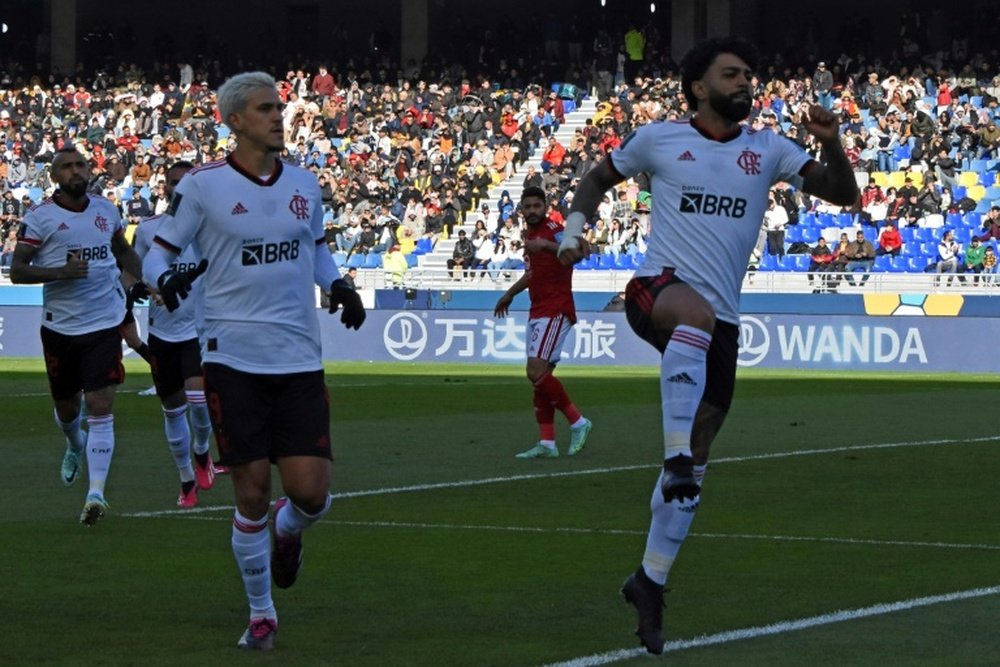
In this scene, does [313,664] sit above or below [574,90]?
below

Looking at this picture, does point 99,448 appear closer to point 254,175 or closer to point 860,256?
point 254,175

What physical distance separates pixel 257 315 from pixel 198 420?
5921 millimetres

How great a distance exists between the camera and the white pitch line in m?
6.96

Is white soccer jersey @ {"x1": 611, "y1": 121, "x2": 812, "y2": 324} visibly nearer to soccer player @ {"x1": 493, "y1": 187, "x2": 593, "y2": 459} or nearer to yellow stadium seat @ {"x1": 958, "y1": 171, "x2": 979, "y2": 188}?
soccer player @ {"x1": 493, "y1": 187, "x2": 593, "y2": 459}

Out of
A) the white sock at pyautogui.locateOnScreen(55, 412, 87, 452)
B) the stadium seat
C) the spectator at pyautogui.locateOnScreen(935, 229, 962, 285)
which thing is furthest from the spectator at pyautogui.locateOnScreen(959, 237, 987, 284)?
the white sock at pyautogui.locateOnScreen(55, 412, 87, 452)

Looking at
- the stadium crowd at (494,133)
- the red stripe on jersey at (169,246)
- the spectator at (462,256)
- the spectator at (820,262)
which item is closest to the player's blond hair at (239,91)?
the red stripe on jersey at (169,246)

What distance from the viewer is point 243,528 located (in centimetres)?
744

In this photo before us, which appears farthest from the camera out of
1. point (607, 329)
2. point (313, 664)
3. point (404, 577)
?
point (607, 329)

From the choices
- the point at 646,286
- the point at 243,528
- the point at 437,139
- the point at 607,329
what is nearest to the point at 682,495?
the point at 646,286

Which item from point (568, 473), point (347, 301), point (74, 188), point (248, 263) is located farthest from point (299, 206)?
point (568, 473)

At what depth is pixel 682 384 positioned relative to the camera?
23.6 ft

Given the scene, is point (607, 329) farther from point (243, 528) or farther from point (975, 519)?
point (243, 528)

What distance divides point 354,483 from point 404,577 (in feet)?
15.5

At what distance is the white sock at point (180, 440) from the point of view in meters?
12.6
